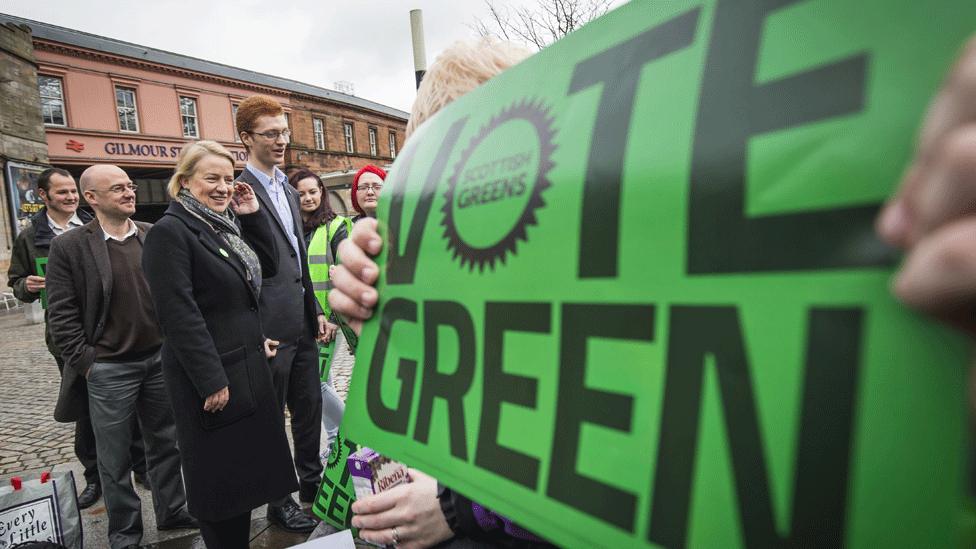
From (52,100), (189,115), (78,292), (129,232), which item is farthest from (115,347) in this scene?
(189,115)

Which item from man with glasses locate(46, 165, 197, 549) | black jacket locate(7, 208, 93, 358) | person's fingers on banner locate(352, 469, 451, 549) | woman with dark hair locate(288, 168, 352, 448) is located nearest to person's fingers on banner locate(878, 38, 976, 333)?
person's fingers on banner locate(352, 469, 451, 549)

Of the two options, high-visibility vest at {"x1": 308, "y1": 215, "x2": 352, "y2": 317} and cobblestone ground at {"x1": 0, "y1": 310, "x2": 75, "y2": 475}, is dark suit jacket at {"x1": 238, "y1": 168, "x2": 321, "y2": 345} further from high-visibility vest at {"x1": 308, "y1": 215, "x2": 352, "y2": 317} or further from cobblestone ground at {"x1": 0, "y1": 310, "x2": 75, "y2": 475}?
cobblestone ground at {"x1": 0, "y1": 310, "x2": 75, "y2": 475}

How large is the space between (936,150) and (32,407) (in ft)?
23.2

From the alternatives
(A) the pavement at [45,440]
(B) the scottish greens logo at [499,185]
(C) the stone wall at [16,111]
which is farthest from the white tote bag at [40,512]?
(C) the stone wall at [16,111]

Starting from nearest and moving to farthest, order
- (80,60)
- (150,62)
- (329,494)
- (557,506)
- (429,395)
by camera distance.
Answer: (557,506)
(429,395)
(329,494)
(80,60)
(150,62)

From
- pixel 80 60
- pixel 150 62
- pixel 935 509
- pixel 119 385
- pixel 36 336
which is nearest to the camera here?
pixel 935 509

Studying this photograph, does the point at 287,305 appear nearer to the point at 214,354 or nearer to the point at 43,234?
the point at 214,354

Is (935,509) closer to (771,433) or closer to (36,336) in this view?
(771,433)

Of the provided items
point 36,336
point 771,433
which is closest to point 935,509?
point 771,433

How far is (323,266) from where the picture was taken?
381 centimetres

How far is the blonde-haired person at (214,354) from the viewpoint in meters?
2.09

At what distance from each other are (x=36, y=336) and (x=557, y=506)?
1250 centimetres

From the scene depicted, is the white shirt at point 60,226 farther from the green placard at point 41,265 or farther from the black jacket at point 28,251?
the green placard at point 41,265

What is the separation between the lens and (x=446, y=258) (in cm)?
80
